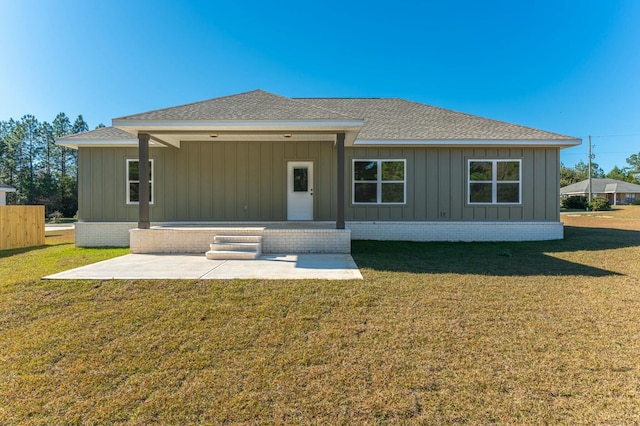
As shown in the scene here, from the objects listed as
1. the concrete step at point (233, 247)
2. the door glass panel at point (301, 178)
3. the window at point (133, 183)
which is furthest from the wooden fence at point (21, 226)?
the door glass panel at point (301, 178)

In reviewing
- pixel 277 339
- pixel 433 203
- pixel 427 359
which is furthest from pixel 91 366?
pixel 433 203

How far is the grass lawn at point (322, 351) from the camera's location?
2012 mm

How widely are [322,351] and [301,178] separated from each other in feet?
23.1

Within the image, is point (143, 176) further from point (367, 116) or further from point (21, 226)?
point (367, 116)

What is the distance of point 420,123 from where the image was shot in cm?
1015

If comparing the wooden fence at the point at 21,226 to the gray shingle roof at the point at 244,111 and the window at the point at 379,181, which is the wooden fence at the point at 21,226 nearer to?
the gray shingle roof at the point at 244,111

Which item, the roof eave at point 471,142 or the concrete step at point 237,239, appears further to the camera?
the roof eave at point 471,142

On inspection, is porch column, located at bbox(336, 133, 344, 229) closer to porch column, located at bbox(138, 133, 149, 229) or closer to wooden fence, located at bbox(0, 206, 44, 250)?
porch column, located at bbox(138, 133, 149, 229)

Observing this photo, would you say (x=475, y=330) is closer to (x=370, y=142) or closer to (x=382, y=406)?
(x=382, y=406)

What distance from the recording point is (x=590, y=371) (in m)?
2.40

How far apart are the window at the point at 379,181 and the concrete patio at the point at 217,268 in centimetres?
308

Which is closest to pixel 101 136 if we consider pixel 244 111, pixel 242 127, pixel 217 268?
pixel 244 111

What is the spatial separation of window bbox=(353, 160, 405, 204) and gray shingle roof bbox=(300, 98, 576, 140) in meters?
0.84

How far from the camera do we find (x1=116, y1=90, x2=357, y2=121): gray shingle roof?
677cm
